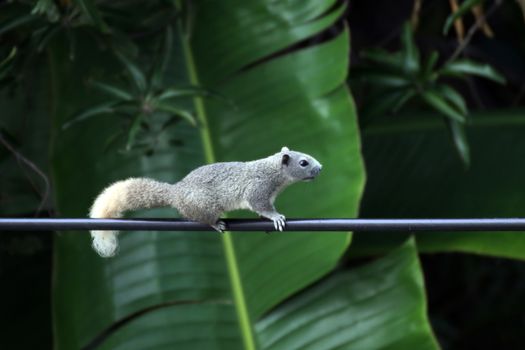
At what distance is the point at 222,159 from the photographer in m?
3.38

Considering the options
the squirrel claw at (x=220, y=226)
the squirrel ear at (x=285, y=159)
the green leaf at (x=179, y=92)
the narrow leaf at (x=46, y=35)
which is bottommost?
the squirrel claw at (x=220, y=226)

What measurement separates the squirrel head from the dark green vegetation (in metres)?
0.84

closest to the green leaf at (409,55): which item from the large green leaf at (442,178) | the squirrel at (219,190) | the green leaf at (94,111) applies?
the large green leaf at (442,178)

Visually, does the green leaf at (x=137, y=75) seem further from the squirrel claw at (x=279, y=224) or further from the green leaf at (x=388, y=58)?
the squirrel claw at (x=279, y=224)

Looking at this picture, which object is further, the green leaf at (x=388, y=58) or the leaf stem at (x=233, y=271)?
the green leaf at (x=388, y=58)

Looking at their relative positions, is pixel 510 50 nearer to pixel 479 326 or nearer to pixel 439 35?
pixel 439 35

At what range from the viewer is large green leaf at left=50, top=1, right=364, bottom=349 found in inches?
127

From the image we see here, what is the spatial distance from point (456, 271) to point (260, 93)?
7.04 feet

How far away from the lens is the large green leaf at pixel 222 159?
323cm

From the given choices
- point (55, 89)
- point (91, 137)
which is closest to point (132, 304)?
point (91, 137)

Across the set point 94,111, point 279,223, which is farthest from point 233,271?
point 279,223

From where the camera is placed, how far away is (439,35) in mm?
4973

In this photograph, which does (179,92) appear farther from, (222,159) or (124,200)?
(124,200)

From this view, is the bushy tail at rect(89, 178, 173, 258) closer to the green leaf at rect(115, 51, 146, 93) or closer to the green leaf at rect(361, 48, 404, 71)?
the green leaf at rect(115, 51, 146, 93)
